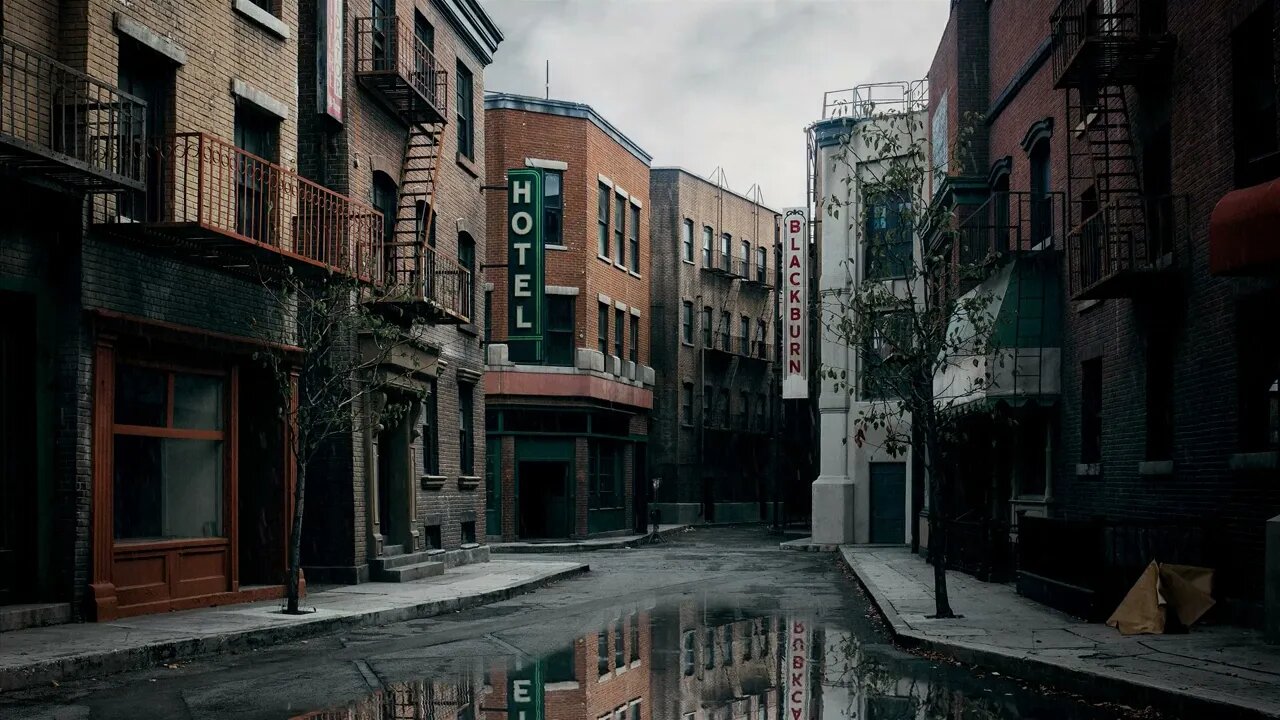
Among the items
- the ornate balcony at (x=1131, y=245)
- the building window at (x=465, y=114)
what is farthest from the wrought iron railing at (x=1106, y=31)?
the building window at (x=465, y=114)

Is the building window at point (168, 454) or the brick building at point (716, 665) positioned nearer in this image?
the brick building at point (716, 665)

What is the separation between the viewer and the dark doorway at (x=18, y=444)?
44.8 feet

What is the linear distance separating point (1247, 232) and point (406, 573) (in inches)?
550

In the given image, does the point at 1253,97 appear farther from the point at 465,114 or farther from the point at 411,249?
the point at 465,114

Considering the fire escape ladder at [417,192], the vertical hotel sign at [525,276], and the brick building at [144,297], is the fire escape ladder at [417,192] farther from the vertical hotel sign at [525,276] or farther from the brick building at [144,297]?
the vertical hotel sign at [525,276]

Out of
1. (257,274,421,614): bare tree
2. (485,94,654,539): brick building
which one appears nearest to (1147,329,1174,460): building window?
(257,274,421,614): bare tree

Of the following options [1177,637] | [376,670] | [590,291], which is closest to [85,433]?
[376,670]

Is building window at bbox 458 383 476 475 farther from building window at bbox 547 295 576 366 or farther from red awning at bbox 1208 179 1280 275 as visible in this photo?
red awning at bbox 1208 179 1280 275

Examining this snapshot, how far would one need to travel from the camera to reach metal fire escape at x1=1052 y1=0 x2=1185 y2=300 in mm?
16109

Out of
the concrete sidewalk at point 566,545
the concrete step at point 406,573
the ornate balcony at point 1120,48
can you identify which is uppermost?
the ornate balcony at point 1120,48

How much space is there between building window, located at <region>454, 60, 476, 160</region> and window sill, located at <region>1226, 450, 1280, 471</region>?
58.2 feet

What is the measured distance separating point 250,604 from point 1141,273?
11.6 m

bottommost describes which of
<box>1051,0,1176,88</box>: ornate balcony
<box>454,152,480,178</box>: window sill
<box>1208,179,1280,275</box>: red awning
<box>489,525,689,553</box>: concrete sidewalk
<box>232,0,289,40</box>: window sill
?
<box>489,525,689,553</box>: concrete sidewalk

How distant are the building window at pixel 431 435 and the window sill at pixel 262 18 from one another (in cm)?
822
